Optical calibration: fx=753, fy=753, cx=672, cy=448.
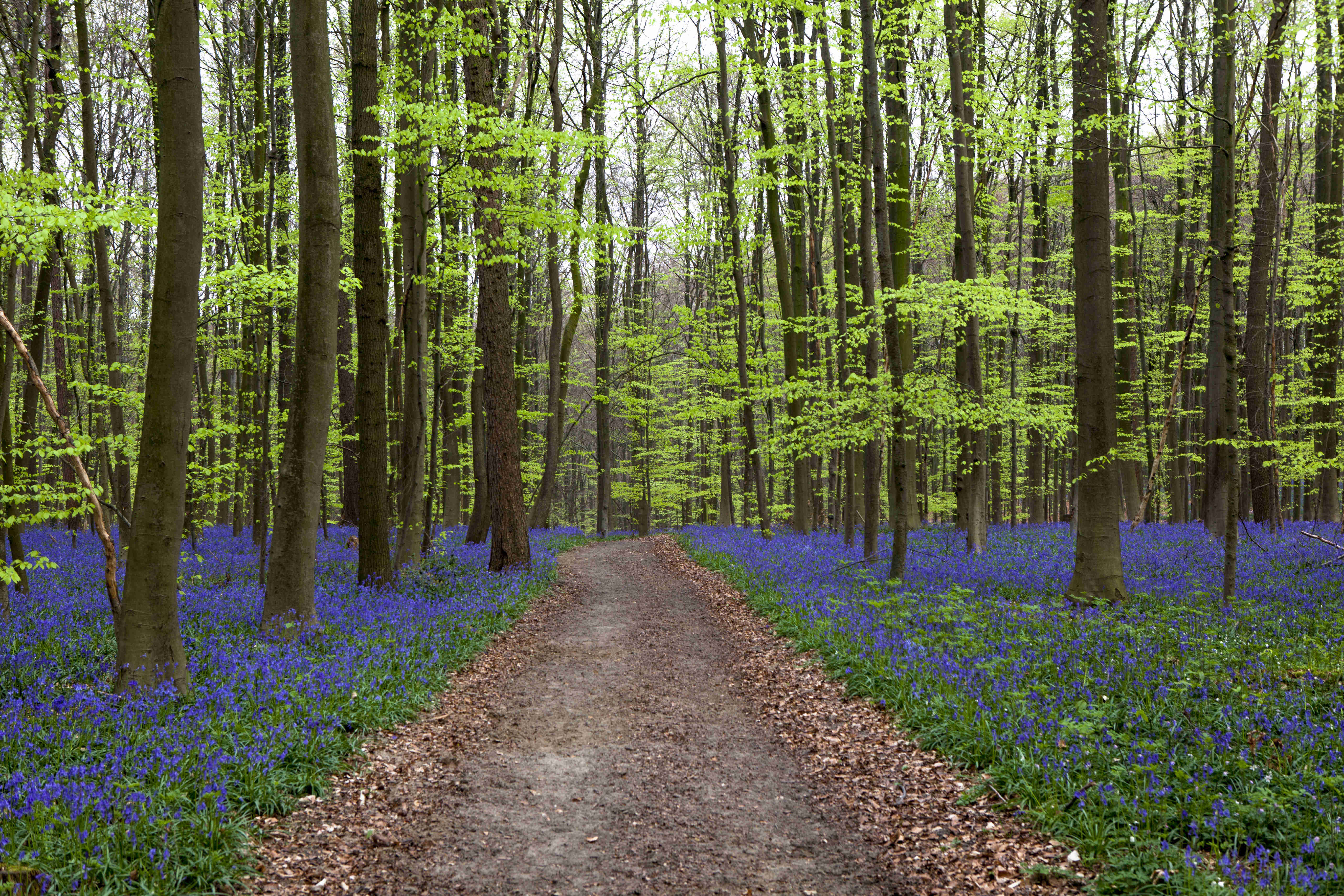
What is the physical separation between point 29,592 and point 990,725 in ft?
41.9

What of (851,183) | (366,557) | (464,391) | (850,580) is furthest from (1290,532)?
(464,391)

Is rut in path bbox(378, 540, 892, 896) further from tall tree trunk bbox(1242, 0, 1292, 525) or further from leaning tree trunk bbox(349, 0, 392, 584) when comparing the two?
tall tree trunk bbox(1242, 0, 1292, 525)

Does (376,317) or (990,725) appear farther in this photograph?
(376,317)

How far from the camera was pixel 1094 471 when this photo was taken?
9.94 meters

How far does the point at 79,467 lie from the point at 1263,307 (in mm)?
18992

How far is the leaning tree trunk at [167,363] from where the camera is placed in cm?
602

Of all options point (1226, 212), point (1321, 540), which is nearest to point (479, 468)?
point (1226, 212)

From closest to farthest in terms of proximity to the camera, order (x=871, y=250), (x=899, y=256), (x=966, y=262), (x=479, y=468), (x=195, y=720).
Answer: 1. (x=195, y=720)
2. (x=871, y=250)
3. (x=966, y=262)
4. (x=899, y=256)
5. (x=479, y=468)

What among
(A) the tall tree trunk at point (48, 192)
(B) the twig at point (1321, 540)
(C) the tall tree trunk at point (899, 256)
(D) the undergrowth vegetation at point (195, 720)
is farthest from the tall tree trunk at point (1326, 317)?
(A) the tall tree trunk at point (48, 192)

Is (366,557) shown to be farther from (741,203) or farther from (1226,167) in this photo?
(741,203)

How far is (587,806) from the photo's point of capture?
5.44 m

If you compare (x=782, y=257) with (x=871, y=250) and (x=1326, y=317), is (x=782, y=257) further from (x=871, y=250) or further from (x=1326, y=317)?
(x=1326, y=317)

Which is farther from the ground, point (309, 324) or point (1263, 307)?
point (1263, 307)

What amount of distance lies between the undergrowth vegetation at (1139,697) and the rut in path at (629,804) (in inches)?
48.4
